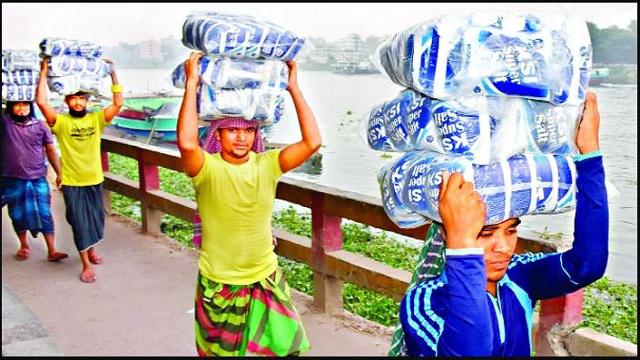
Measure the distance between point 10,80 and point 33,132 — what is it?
477 millimetres

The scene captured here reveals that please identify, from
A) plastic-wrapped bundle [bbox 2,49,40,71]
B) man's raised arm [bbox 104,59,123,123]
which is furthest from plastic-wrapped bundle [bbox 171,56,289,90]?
plastic-wrapped bundle [bbox 2,49,40,71]

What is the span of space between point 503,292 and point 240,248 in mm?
1582

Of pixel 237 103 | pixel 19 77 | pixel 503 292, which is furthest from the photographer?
pixel 19 77

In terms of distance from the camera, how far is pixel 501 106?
179 cm

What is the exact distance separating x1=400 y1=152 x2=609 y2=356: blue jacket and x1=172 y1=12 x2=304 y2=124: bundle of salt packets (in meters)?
1.57

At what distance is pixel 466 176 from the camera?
170cm

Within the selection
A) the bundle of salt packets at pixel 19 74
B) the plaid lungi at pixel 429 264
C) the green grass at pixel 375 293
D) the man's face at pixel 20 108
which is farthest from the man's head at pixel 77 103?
the plaid lungi at pixel 429 264

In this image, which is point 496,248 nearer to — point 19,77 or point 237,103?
point 237,103

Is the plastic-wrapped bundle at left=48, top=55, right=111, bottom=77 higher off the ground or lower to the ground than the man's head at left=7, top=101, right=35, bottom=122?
higher

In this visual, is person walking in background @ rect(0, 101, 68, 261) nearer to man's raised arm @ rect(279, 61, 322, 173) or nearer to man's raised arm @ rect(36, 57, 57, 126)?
man's raised arm @ rect(36, 57, 57, 126)

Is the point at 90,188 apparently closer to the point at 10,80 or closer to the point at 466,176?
the point at 10,80

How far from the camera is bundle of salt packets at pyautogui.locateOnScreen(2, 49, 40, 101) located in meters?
5.73

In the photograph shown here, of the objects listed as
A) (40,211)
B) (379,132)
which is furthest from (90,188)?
(379,132)

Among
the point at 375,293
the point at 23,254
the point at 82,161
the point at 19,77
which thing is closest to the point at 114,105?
the point at 82,161
